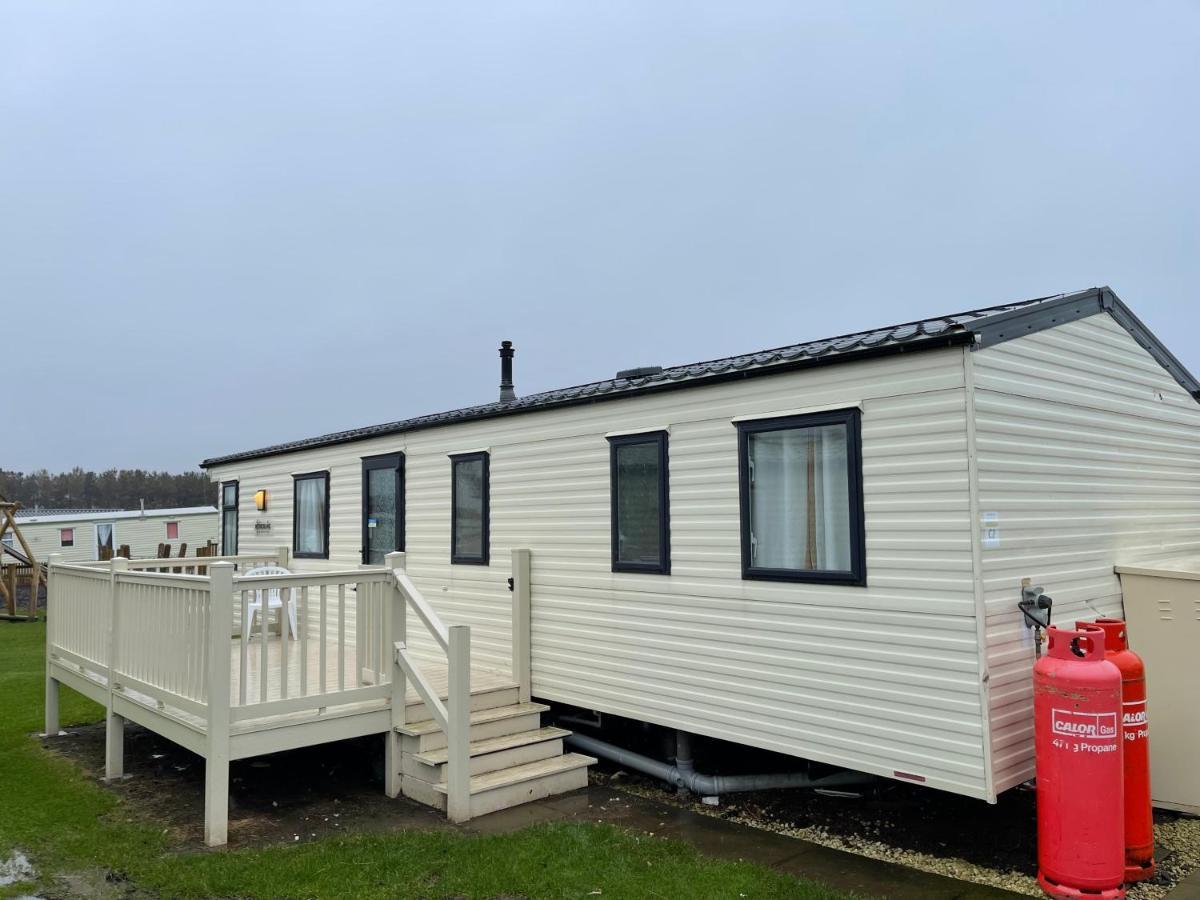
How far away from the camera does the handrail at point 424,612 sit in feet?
17.5

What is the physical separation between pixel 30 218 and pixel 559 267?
18344 mm

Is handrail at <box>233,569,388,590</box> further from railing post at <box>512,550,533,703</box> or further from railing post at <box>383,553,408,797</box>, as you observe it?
railing post at <box>512,550,533,703</box>

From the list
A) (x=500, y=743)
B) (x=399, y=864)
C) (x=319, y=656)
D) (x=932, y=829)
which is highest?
(x=319, y=656)

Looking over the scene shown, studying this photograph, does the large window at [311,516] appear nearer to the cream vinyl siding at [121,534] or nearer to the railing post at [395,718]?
the railing post at [395,718]

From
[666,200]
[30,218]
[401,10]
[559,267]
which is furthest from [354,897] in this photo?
[30,218]

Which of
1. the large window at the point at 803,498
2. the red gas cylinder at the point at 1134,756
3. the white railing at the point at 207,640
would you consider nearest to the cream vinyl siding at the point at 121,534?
the white railing at the point at 207,640

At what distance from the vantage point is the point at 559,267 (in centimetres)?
3095

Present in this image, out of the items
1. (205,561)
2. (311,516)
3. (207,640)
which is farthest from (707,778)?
(311,516)

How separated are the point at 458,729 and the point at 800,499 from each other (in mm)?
2598

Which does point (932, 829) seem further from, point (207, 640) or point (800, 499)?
point (207, 640)

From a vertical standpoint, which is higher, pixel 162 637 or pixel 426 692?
pixel 162 637

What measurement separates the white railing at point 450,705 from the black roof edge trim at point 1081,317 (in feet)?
11.8

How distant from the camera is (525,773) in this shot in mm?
5574

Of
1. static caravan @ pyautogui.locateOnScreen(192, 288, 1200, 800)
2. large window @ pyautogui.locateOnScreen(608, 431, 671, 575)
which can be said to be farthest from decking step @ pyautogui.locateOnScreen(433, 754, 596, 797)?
large window @ pyautogui.locateOnScreen(608, 431, 671, 575)
